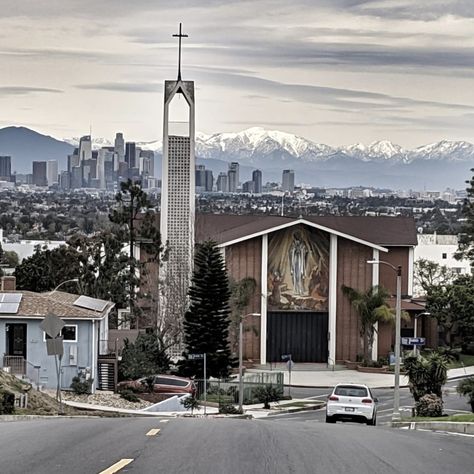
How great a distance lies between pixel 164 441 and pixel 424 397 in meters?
20.3

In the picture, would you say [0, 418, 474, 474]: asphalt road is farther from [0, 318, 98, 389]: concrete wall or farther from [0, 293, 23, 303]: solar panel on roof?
[0, 293, 23, 303]: solar panel on roof

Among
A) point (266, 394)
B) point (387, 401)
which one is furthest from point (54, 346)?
point (387, 401)

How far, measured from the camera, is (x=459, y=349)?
84438 mm

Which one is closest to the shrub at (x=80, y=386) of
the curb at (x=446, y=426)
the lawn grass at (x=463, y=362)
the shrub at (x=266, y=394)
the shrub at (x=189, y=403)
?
the shrub at (x=189, y=403)

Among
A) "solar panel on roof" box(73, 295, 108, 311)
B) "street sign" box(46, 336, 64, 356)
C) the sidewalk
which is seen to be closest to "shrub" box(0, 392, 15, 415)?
"street sign" box(46, 336, 64, 356)

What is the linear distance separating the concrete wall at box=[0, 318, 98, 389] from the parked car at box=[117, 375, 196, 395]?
1.72 m

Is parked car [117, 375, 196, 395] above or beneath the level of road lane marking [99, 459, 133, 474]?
beneath

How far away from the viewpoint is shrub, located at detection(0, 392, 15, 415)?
2872cm

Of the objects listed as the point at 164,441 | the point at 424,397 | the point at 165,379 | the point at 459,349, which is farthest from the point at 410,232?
the point at 164,441

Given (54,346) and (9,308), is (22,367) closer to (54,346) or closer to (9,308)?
(9,308)

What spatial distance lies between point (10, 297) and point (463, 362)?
40468mm

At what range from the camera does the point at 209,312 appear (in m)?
64.6

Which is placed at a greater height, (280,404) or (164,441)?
(164,441)

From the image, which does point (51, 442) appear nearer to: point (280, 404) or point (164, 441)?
point (164, 441)
